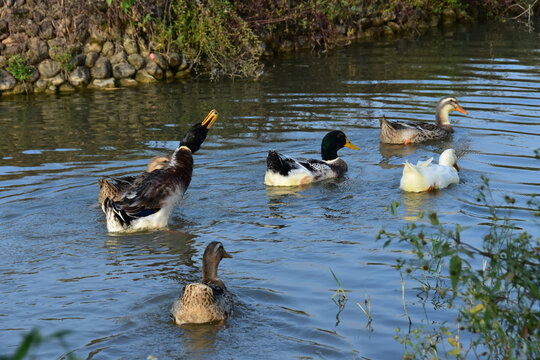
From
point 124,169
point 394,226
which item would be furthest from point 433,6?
point 394,226

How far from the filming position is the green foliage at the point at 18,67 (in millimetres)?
17453

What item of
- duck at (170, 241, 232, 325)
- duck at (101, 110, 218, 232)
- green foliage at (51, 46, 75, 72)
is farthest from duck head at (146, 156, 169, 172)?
green foliage at (51, 46, 75, 72)

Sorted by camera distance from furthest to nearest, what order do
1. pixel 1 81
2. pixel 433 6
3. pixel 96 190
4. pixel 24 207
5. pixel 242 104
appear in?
1. pixel 433 6
2. pixel 1 81
3. pixel 242 104
4. pixel 96 190
5. pixel 24 207

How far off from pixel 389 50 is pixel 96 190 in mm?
12873

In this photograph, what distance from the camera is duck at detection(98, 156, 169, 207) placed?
31.7 feet

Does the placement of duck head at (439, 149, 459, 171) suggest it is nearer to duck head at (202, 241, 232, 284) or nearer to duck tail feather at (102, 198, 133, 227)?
duck tail feather at (102, 198, 133, 227)

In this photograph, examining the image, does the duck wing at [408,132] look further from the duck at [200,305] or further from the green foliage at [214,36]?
the duck at [200,305]

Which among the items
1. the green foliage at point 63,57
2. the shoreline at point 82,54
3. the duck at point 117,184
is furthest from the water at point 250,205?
the green foliage at point 63,57

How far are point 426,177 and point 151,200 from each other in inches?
137

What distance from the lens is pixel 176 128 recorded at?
14.2 m

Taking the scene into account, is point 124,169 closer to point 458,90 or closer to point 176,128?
point 176,128

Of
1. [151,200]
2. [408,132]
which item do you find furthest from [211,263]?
[408,132]

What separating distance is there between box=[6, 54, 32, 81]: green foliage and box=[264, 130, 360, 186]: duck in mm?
8956

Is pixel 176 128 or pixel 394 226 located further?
pixel 176 128
